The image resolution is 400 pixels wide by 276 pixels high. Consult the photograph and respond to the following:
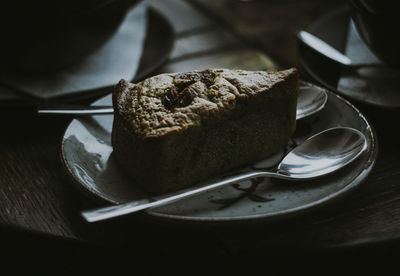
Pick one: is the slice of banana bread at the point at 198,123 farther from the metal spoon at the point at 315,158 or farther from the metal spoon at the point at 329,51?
the metal spoon at the point at 329,51

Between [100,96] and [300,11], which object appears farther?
[300,11]

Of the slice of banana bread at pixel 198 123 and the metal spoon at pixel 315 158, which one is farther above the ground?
the slice of banana bread at pixel 198 123

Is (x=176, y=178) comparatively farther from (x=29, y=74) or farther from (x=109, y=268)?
(x=29, y=74)

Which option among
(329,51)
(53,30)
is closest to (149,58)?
(53,30)

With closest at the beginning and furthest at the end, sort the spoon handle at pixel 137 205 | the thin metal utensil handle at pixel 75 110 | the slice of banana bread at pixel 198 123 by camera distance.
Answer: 1. the spoon handle at pixel 137 205
2. the slice of banana bread at pixel 198 123
3. the thin metal utensil handle at pixel 75 110

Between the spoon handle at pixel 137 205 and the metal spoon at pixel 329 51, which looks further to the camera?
the metal spoon at pixel 329 51

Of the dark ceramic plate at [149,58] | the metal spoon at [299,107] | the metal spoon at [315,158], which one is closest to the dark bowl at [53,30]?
the dark ceramic plate at [149,58]

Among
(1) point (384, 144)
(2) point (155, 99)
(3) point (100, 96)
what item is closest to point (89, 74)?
(3) point (100, 96)
